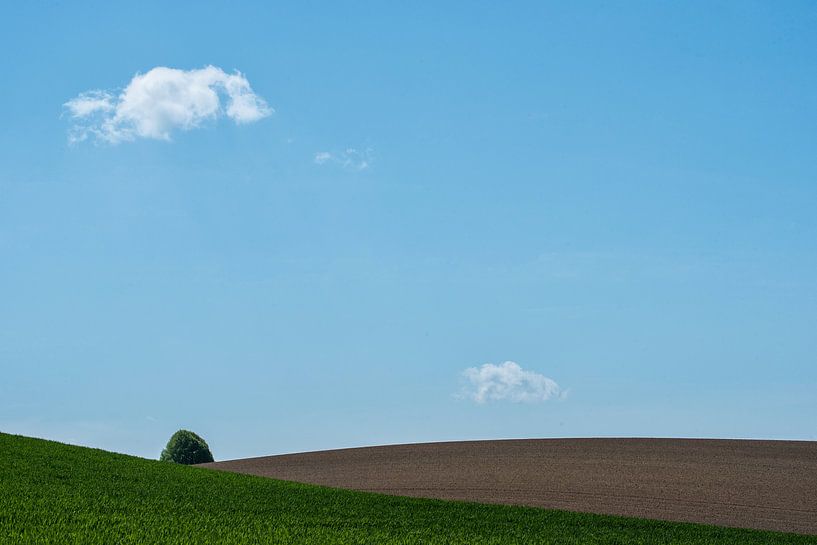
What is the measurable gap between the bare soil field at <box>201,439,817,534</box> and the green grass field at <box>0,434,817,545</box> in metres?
2.51

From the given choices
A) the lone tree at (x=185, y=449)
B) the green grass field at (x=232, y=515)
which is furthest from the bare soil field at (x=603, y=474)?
the green grass field at (x=232, y=515)

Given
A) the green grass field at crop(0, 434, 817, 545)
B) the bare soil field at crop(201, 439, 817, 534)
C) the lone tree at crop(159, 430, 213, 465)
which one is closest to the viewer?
the green grass field at crop(0, 434, 817, 545)

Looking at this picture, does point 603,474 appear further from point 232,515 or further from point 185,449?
point 185,449

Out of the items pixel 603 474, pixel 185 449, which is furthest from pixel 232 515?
pixel 185 449

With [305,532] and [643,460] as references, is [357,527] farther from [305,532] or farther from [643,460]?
[643,460]

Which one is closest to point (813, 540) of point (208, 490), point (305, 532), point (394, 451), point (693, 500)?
point (693, 500)

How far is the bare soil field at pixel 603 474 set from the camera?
63.1 feet

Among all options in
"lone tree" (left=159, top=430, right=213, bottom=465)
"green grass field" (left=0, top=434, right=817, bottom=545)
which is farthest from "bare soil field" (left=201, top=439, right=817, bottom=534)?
"green grass field" (left=0, top=434, right=817, bottom=545)

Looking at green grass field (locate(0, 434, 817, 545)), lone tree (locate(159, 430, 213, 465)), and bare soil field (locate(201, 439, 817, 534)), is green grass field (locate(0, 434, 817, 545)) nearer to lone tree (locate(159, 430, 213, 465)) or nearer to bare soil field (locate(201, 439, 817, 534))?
bare soil field (locate(201, 439, 817, 534))

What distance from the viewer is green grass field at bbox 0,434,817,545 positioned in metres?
11.4

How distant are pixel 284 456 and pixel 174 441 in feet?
12.3

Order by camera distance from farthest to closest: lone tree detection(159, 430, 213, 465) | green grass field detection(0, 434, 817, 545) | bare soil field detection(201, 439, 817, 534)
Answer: lone tree detection(159, 430, 213, 465)
bare soil field detection(201, 439, 817, 534)
green grass field detection(0, 434, 817, 545)

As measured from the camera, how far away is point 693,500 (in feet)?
65.6

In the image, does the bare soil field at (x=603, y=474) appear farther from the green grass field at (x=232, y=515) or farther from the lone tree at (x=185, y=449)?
the green grass field at (x=232, y=515)
